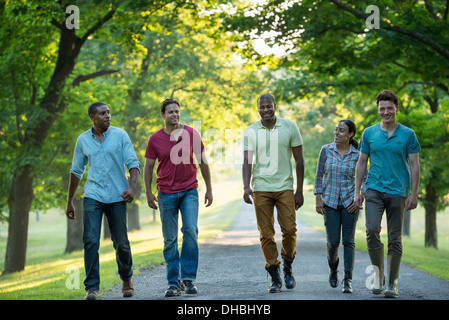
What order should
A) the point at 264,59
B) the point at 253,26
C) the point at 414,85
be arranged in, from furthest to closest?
1. the point at 414,85
2. the point at 264,59
3. the point at 253,26

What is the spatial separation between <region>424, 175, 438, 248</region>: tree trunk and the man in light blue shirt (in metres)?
18.0

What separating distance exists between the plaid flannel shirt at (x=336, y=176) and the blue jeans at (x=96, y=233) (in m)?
2.43

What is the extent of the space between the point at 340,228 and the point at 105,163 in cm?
297

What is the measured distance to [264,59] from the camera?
1766 cm

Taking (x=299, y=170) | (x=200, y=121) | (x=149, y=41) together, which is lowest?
(x=299, y=170)

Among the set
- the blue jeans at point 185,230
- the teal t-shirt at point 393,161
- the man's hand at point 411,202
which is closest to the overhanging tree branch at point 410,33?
the teal t-shirt at point 393,161

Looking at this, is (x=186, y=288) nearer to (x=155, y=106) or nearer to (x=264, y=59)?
(x=264, y=59)

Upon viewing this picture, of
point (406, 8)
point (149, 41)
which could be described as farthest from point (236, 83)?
point (406, 8)

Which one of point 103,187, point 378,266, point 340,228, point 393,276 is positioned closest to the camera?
point 393,276

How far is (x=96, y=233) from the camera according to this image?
731 centimetres

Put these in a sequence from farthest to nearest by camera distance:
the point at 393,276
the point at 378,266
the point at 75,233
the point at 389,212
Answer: the point at 75,233 → the point at 378,266 → the point at 389,212 → the point at 393,276

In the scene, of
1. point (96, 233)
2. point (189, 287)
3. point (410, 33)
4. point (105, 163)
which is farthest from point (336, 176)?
point (410, 33)

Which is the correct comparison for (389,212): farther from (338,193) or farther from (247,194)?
(247,194)

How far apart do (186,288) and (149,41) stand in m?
18.8
